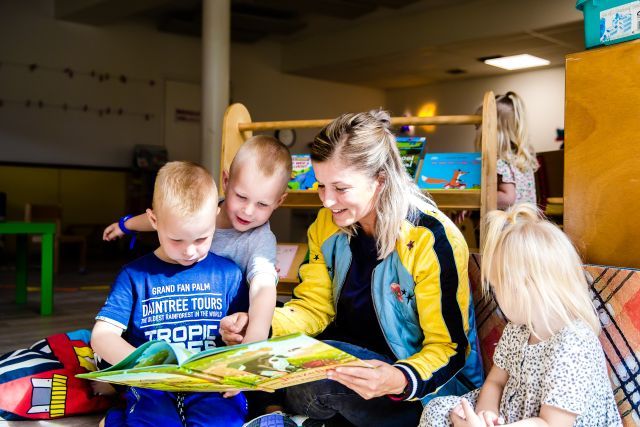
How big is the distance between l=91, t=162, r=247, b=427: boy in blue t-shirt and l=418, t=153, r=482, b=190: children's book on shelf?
105 centimetres

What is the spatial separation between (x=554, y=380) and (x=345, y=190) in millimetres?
716

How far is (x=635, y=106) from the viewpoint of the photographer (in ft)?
5.44

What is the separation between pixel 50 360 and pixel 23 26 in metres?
8.20

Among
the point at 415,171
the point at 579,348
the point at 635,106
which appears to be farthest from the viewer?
the point at 415,171

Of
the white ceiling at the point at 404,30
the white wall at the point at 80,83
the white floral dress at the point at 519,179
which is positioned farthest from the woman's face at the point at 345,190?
the white wall at the point at 80,83

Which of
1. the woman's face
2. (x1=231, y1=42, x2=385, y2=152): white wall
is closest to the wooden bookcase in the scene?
the woman's face

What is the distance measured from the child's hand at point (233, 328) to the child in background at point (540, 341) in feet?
1.81

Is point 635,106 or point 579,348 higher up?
point 635,106

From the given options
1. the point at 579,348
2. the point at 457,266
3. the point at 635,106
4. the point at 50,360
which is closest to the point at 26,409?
the point at 50,360

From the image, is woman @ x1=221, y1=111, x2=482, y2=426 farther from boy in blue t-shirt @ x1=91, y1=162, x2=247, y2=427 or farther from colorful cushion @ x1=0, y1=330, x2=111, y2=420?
colorful cushion @ x1=0, y1=330, x2=111, y2=420

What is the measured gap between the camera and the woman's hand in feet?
4.79

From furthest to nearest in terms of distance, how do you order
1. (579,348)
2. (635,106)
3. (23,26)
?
(23,26) → (635,106) → (579,348)

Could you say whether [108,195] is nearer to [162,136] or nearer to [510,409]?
[162,136]

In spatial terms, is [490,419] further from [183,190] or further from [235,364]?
[183,190]
